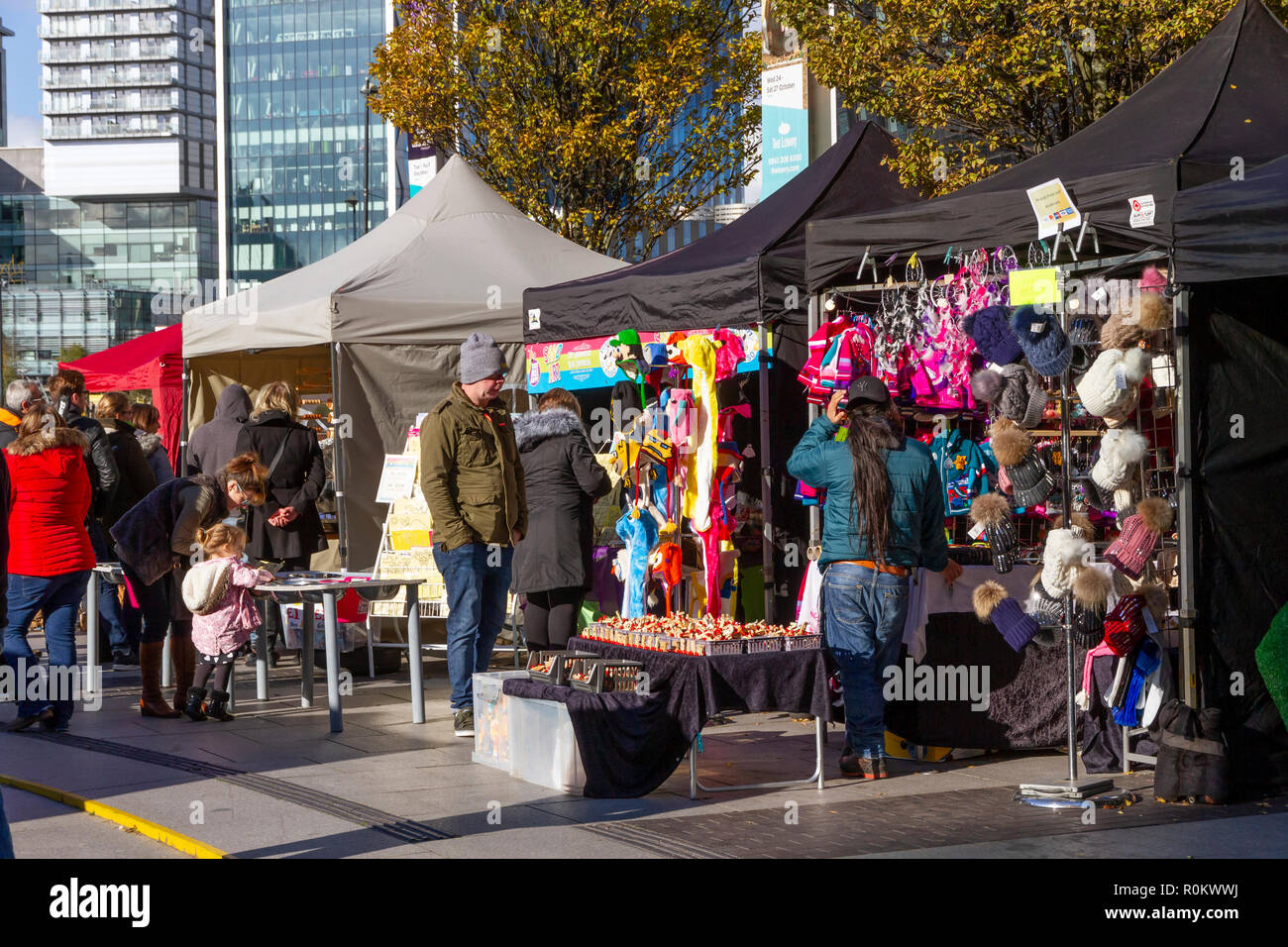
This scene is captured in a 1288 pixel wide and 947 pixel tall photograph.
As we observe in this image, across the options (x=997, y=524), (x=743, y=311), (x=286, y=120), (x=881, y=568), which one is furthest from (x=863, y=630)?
(x=286, y=120)

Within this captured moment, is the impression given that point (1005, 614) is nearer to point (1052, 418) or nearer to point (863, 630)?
point (863, 630)

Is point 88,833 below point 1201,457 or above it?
below

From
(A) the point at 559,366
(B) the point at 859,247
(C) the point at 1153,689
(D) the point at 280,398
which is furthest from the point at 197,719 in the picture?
(C) the point at 1153,689

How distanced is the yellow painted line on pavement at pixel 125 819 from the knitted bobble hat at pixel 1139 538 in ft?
13.5

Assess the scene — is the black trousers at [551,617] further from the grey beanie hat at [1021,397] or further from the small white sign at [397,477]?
the grey beanie hat at [1021,397]

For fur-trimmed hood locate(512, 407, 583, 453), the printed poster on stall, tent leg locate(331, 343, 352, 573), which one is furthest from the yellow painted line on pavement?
tent leg locate(331, 343, 352, 573)

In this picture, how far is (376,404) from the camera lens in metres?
12.5

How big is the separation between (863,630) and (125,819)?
3317 mm

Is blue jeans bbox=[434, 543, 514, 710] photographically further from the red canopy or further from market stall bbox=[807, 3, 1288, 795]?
the red canopy

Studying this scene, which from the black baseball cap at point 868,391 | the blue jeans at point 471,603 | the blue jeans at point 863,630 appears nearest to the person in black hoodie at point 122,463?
the blue jeans at point 471,603

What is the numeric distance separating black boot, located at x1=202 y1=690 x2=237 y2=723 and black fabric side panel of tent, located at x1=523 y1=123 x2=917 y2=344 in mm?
3373

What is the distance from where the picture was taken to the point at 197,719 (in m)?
9.10
